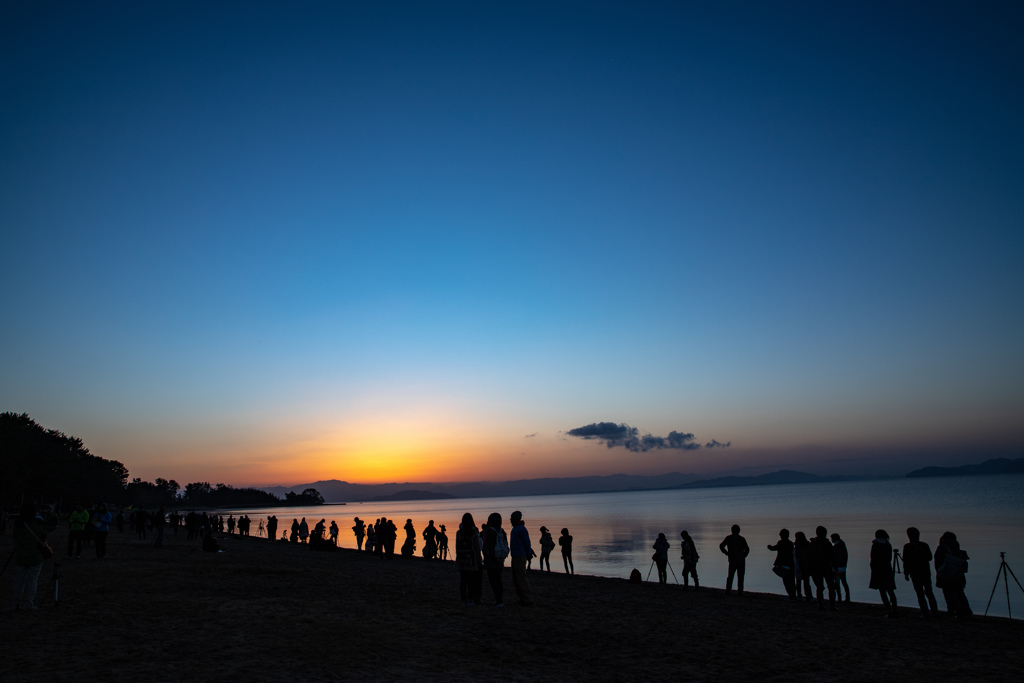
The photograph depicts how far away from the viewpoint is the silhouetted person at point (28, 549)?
9.91m

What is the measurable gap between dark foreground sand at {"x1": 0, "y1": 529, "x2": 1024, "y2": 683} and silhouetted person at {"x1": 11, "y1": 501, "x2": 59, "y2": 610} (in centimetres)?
39

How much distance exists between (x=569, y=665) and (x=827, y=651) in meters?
4.06

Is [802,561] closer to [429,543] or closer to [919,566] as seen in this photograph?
[919,566]

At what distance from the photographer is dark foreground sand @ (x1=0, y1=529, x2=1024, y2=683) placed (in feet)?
24.9

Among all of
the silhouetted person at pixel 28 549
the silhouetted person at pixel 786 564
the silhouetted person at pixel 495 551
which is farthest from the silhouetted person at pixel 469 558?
the silhouetted person at pixel 786 564

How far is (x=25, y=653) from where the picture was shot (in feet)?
25.1

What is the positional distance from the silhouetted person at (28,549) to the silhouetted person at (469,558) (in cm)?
680

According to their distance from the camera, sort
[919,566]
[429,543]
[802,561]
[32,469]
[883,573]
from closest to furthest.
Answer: [919,566] → [883,573] → [802,561] → [429,543] → [32,469]

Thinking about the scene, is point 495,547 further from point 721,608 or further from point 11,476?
point 11,476

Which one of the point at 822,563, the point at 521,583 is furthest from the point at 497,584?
the point at 822,563

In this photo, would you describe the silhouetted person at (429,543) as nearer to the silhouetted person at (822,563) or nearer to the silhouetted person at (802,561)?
the silhouetted person at (802,561)

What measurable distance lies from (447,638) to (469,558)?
277 centimetres

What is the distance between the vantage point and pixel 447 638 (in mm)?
9562

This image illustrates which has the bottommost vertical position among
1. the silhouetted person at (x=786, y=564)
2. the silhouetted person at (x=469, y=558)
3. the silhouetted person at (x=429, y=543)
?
the silhouetted person at (x=429, y=543)
